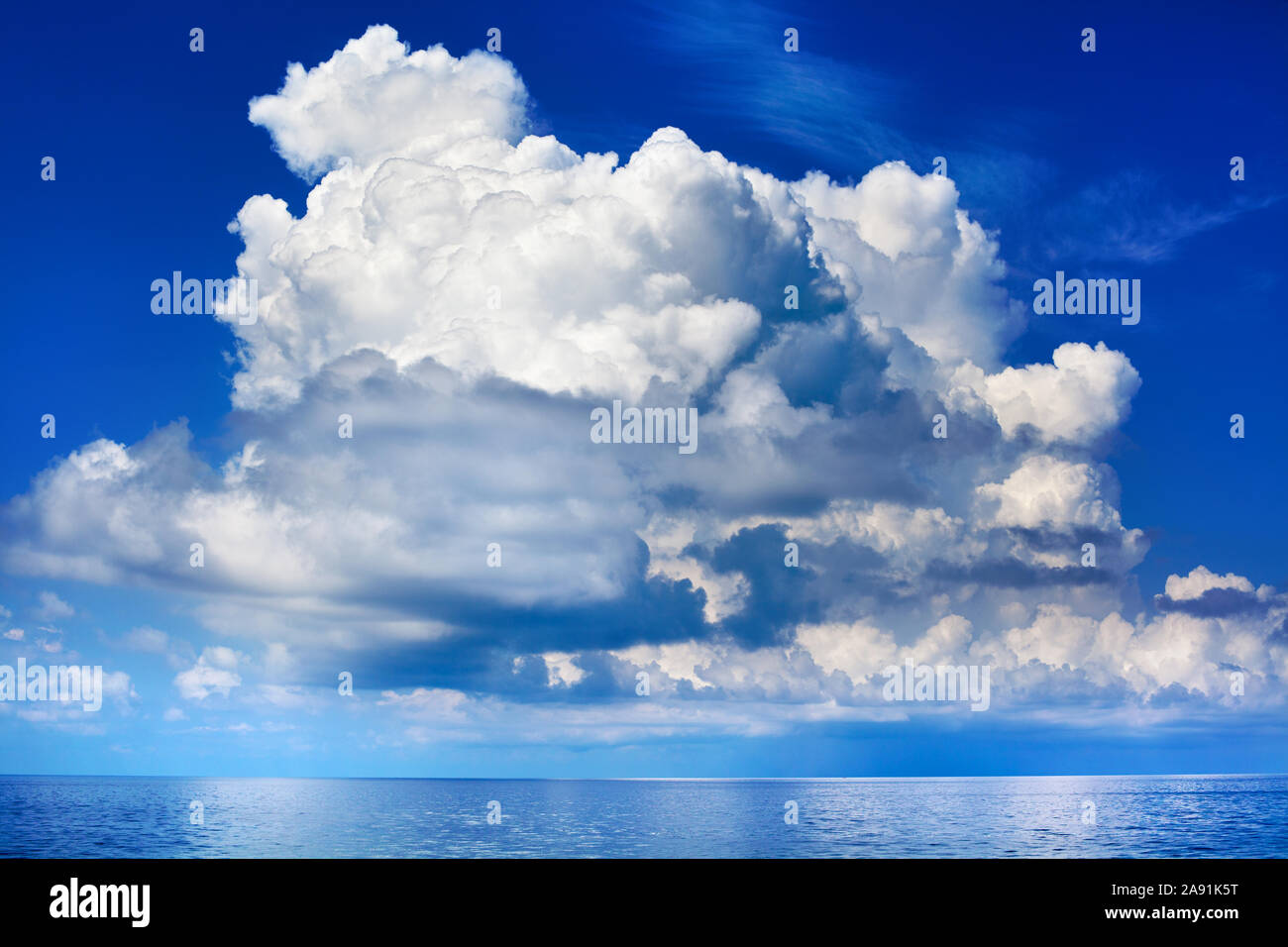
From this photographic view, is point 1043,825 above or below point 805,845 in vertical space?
below

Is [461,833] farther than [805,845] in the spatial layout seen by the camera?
Yes
